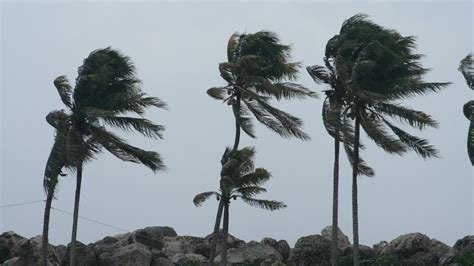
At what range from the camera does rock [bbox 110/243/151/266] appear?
34.7 m

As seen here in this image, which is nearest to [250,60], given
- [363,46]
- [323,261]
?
[363,46]

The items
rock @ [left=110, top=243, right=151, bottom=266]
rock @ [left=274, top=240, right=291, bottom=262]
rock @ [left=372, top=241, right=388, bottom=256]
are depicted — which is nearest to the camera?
rock @ [left=110, top=243, right=151, bottom=266]

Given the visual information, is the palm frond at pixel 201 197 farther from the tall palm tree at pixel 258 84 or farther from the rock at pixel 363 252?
the rock at pixel 363 252

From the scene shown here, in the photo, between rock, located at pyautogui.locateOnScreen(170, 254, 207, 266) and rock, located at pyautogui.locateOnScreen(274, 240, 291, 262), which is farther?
rock, located at pyautogui.locateOnScreen(274, 240, 291, 262)

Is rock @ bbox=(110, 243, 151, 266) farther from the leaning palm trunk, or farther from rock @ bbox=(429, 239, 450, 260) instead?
rock @ bbox=(429, 239, 450, 260)

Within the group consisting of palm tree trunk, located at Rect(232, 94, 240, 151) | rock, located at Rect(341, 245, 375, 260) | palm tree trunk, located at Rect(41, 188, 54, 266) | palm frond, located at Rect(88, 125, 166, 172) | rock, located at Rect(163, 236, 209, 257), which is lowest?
palm tree trunk, located at Rect(41, 188, 54, 266)

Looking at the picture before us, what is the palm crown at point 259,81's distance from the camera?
31.8 meters

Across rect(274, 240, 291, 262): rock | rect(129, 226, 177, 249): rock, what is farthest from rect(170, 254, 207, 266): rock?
rect(274, 240, 291, 262): rock

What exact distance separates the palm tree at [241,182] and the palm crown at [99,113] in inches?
94.5

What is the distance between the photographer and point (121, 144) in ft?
99.7

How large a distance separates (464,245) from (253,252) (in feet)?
30.1

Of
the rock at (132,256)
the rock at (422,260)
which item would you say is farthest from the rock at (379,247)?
the rock at (132,256)

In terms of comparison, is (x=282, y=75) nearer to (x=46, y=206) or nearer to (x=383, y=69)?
(x=383, y=69)

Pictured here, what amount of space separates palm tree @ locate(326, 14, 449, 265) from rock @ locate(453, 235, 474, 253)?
19.5 feet
